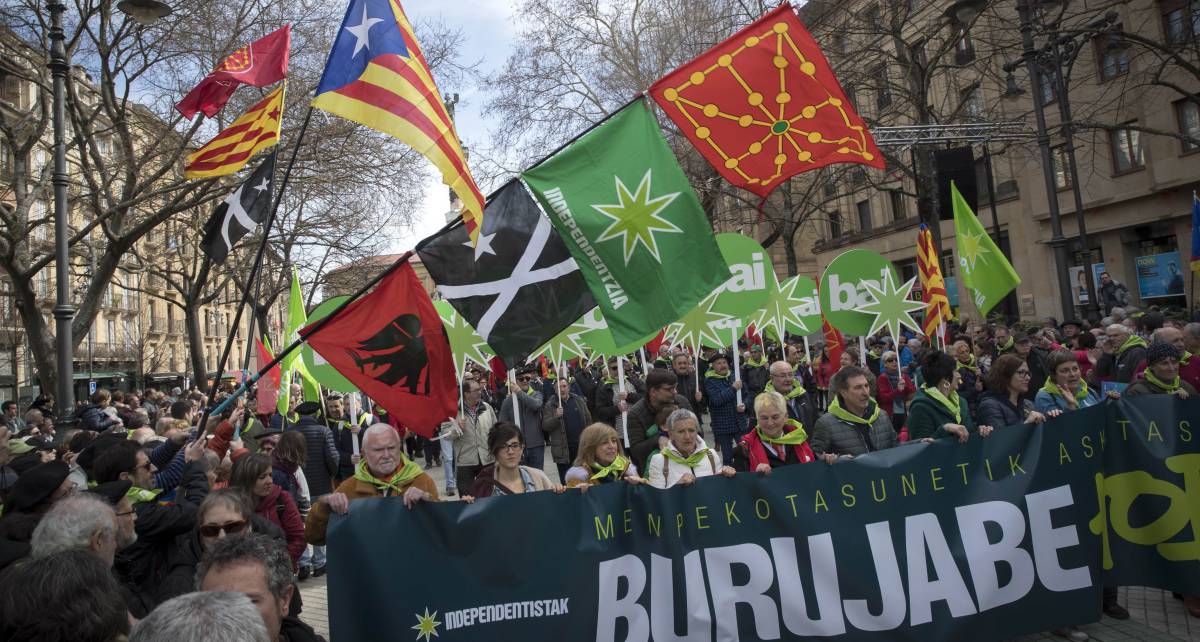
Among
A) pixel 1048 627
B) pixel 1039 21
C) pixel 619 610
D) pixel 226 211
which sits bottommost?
pixel 1048 627

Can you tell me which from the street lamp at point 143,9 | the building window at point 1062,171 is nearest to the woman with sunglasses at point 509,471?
the street lamp at point 143,9

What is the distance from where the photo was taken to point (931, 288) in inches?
454

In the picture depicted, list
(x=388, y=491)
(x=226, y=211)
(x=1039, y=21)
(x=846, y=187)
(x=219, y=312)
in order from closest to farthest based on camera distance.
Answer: (x=388, y=491) < (x=226, y=211) < (x=1039, y=21) < (x=846, y=187) < (x=219, y=312)

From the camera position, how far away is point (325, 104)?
14.4 ft

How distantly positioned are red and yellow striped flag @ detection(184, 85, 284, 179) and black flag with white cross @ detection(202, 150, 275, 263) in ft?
2.48

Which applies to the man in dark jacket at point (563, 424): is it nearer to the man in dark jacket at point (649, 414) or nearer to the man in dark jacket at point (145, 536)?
the man in dark jacket at point (649, 414)

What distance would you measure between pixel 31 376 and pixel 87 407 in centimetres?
3544

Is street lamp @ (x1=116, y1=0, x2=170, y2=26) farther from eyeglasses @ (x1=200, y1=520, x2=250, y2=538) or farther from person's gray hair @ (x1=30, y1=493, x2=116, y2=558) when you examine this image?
person's gray hair @ (x1=30, y1=493, x2=116, y2=558)

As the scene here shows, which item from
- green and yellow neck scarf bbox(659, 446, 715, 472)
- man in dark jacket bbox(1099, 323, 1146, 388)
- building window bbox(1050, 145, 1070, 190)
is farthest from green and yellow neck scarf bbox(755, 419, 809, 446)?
building window bbox(1050, 145, 1070, 190)

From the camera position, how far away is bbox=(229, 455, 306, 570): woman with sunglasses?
4.91 meters

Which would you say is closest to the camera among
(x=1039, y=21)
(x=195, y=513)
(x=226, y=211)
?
(x=195, y=513)

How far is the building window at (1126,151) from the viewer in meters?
24.4

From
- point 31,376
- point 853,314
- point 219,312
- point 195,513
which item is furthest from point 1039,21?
point 219,312

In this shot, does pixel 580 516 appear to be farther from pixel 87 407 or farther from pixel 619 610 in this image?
pixel 87 407
